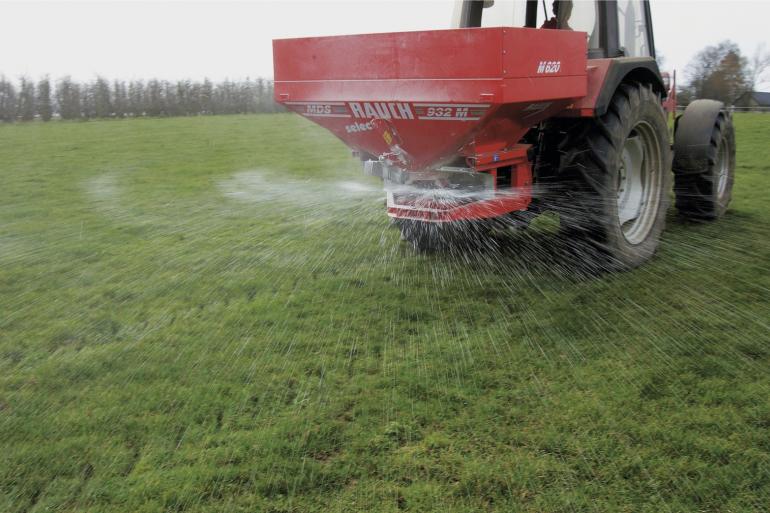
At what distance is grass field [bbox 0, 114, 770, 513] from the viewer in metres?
2.34

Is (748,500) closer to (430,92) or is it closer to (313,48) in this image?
(430,92)

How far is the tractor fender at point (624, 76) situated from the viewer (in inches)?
168

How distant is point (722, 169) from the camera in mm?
6535

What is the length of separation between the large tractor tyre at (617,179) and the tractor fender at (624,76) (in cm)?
13

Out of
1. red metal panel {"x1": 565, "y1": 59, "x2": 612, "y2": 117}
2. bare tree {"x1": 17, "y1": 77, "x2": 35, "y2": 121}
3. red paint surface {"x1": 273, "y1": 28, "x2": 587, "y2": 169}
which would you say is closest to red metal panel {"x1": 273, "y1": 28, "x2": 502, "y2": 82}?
red paint surface {"x1": 273, "y1": 28, "x2": 587, "y2": 169}

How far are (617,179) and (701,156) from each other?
187cm

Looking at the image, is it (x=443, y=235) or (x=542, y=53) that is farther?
(x=443, y=235)

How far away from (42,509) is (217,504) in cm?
58

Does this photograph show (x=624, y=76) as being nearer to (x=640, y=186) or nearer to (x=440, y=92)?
(x=640, y=186)

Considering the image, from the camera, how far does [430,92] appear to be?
144 inches

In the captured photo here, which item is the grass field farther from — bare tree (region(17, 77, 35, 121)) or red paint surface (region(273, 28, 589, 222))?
bare tree (region(17, 77, 35, 121))

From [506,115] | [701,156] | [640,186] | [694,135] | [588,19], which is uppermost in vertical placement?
[588,19]

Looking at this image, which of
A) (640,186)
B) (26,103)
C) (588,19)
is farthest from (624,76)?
(26,103)

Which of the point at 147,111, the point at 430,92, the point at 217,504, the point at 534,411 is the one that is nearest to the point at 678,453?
the point at 534,411
